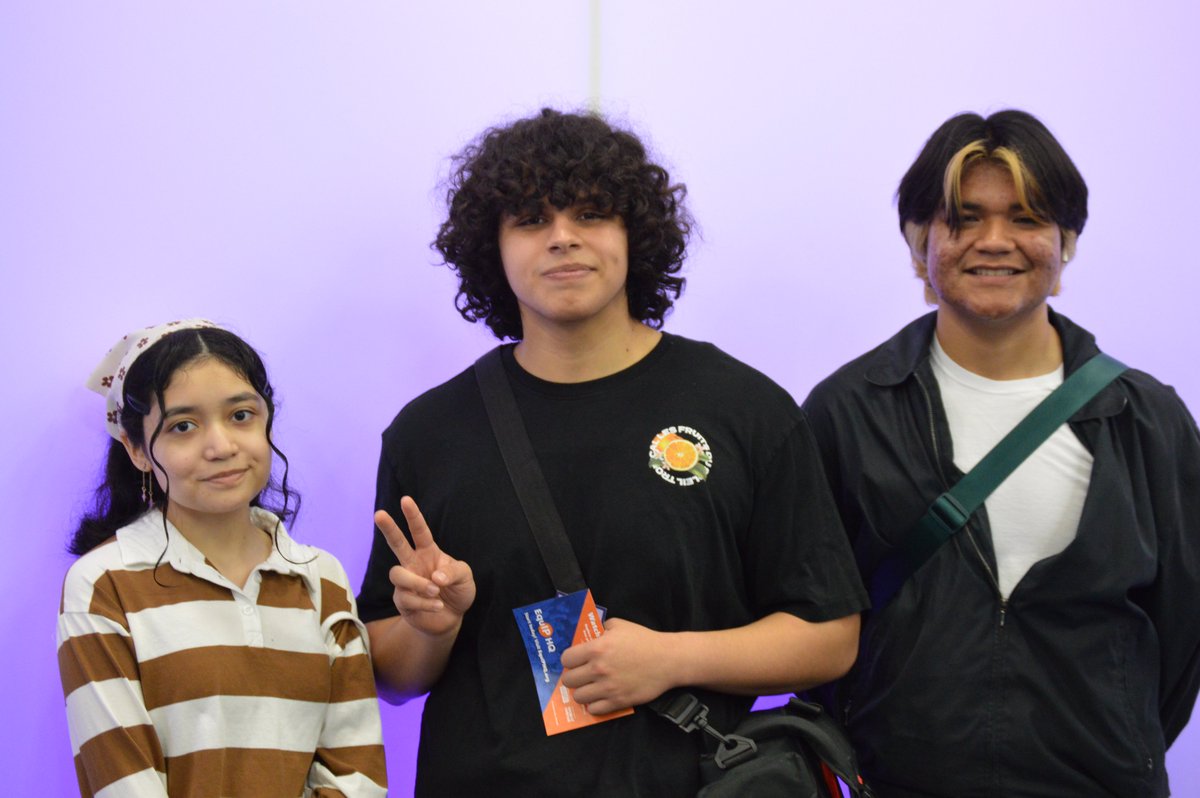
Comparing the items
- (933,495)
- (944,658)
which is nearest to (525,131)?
(933,495)

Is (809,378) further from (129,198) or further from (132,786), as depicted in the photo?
(132,786)

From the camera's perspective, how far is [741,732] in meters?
1.91

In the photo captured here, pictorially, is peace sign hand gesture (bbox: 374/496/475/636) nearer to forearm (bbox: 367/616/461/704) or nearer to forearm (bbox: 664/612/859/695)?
forearm (bbox: 367/616/461/704)

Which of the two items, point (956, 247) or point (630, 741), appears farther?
point (956, 247)

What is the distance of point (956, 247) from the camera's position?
7.25 ft

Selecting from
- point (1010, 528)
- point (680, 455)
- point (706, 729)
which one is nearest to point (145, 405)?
point (680, 455)

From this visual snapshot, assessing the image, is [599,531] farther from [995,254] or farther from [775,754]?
[995,254]

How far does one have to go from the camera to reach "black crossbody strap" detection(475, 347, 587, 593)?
1.94 metres

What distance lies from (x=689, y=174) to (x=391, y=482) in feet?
3.63

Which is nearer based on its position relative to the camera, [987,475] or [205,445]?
[205,445]

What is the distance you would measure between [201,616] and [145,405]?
0.36 m

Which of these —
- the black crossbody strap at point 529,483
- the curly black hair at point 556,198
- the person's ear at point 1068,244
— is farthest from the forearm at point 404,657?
the person's ear at point 1068,244

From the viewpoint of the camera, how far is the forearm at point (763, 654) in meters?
1.91

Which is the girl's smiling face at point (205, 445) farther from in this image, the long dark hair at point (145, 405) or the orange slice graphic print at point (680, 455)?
the orange slice graphic print at point (680, 455)
